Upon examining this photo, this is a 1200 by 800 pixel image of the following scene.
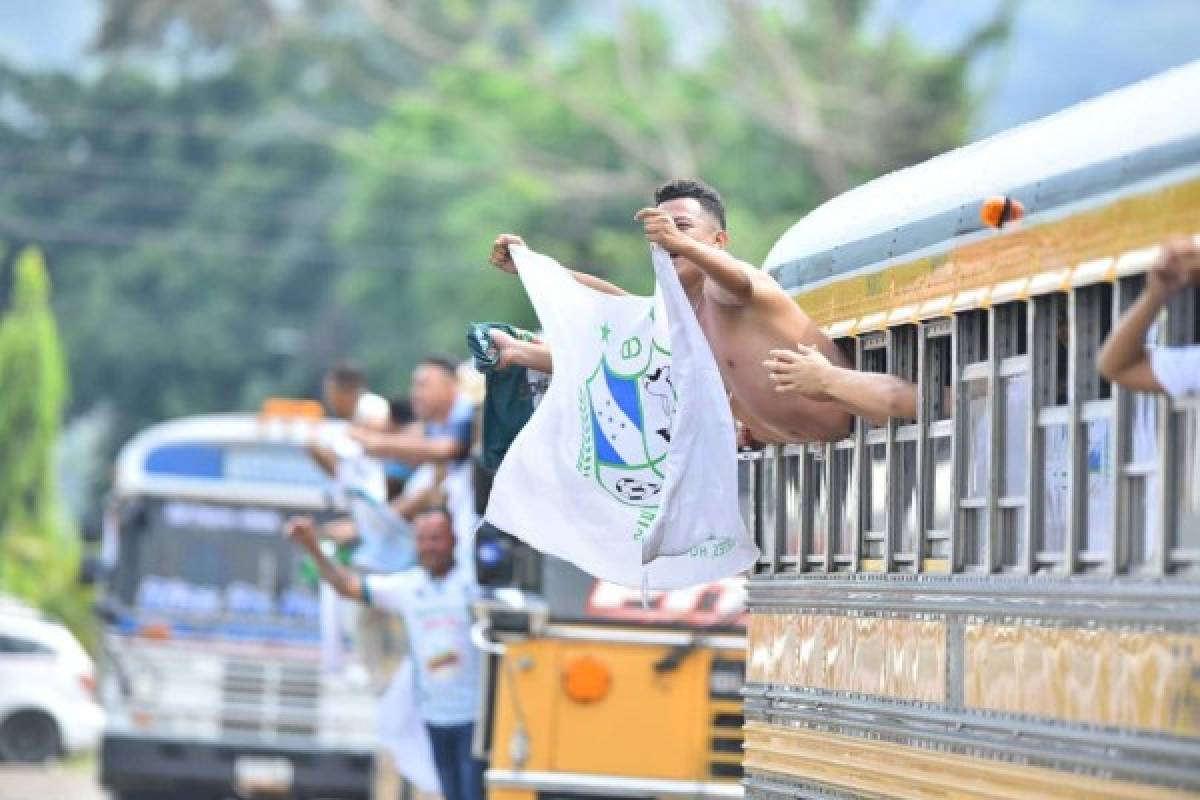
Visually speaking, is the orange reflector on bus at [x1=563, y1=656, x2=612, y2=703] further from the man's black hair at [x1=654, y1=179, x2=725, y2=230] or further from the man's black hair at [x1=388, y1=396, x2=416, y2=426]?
the man's black hair at [x1=388, y1=396, x2=416, y2=426]

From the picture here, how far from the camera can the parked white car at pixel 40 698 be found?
98.0ft

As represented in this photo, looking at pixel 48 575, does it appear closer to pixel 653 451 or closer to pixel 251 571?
pixel 251 571

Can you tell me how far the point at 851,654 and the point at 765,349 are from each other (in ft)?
2.93

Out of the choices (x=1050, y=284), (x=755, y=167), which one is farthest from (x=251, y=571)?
(x=755, y=167)

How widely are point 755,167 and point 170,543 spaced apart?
1022 inches

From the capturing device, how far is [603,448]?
356 inches

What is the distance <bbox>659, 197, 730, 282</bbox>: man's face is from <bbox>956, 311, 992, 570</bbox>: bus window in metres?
1.04

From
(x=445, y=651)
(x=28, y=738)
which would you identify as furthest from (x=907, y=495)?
(x=28, y=738)

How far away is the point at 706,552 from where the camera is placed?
895cm

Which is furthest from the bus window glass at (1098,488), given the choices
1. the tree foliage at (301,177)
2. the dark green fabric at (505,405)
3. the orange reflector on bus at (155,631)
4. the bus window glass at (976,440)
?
the tree foliage at (301,177)

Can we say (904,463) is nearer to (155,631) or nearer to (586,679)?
(586,679)

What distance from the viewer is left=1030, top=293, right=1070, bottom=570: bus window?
23.7 feet

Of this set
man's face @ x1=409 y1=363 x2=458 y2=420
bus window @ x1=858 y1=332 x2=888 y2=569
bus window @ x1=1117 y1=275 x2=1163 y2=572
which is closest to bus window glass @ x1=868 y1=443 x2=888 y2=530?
bus window @ x1=858 y1=332 x2=888 y2=569

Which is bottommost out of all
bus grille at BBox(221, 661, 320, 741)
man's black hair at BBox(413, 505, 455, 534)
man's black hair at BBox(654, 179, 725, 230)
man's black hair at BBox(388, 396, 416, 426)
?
bus grille at BBox(221, 661, 320, 741)
